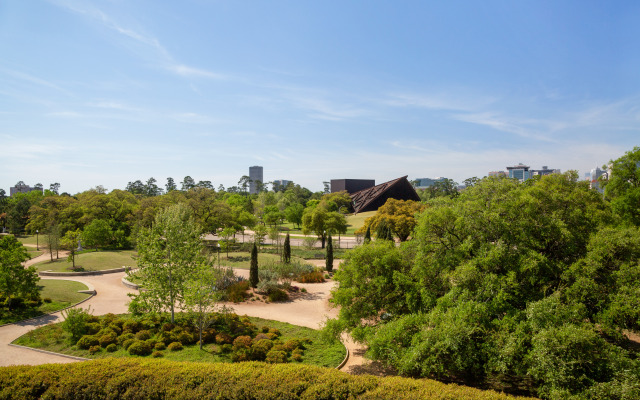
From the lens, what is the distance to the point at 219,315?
1700 centimetres

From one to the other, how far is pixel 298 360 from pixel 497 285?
7.97 m

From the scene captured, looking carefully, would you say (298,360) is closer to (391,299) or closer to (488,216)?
(391,299)

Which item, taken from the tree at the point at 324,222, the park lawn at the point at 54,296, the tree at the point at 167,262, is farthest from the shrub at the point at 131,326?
the tree at the point at 324,222

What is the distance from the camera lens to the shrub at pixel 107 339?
1452 centimetres

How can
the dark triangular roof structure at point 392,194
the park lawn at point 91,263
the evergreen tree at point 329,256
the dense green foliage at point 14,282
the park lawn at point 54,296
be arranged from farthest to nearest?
1. the dark triangular roof structure at point 392,194
2. the evergreen tree at point 329,256
3. the park lawn at point 91,263
4. the park lawn at point 54,296
5. the dense green foliage at point 14,282

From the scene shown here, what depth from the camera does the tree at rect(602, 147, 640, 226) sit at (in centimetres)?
2320

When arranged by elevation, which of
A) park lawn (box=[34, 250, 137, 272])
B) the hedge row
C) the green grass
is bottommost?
the green grass

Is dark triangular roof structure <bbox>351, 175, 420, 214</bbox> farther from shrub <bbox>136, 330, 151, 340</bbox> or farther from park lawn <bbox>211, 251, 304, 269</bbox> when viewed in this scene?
shrub <bbox>136, 330, 151, 340</bbox>

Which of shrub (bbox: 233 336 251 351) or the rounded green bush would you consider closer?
shrub (bbox: 233 336 251 351)

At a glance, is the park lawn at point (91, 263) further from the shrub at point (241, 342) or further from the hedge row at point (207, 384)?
Answer: the hedge row at point (207, 384)

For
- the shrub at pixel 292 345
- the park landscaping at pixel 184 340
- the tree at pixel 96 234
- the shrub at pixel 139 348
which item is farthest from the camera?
the tree at pixel 96 234

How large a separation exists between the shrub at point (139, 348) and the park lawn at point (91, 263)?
19.3 metres

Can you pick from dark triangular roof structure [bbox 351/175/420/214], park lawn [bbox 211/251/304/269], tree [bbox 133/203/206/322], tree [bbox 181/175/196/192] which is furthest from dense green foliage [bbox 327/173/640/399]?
tree [bbox 181/175/196/192]

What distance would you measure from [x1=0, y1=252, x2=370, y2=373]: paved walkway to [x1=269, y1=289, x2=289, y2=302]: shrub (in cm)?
56
